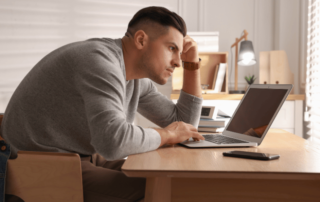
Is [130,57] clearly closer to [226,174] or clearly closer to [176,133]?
[176,133]

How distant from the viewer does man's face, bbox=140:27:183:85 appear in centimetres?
105

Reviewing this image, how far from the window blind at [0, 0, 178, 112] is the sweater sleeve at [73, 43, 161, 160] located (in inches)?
99.0

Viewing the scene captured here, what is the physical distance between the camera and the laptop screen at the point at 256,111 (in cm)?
102

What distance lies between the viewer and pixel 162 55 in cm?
106

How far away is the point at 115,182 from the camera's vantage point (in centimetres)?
82

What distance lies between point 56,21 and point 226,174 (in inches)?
125

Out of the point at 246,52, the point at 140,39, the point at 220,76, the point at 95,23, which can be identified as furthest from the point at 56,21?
the point at 140,39

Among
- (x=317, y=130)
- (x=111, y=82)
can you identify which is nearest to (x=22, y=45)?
(x=111, y=82)

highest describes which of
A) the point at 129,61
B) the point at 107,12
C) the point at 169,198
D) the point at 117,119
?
the point at 107,12

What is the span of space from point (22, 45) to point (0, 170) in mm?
2969

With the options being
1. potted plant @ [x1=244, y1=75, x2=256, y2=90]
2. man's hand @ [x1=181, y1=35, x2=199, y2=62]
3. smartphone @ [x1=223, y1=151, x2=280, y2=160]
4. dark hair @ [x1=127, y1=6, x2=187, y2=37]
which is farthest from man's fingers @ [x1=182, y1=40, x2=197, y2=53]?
potted plant @ [x1=244, y1=75, x2=256, y2=90]

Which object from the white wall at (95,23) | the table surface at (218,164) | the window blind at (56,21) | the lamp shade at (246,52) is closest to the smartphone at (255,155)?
the table surface at (218,164)

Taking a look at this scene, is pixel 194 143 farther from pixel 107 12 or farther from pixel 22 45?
pixel 22 45

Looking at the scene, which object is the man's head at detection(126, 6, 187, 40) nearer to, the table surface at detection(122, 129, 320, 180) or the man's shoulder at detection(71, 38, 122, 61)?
the man's shoulder at detection(71, 38, 122, 61)
